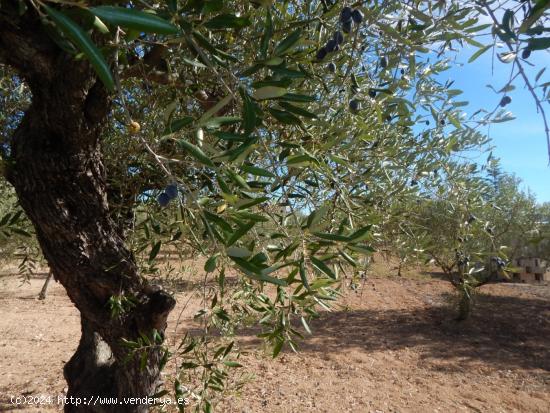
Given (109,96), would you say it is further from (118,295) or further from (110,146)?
(118,295)

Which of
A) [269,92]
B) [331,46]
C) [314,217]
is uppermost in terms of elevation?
[331,46]

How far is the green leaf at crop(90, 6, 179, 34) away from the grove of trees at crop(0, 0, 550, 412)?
247 millimetres

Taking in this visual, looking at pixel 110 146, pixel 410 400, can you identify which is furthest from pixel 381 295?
pixel 110 146

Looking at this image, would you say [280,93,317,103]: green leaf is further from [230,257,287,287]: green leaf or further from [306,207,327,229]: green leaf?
[230,257,287,287]: green leaf

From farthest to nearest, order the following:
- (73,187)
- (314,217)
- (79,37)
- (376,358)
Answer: (376,358)
(73,187)
(314,217)
(79,37)

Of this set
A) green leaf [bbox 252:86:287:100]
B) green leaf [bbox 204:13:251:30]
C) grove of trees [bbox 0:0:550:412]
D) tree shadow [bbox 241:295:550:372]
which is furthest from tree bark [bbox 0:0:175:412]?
tree shadow [bbox 241:295:550:372]

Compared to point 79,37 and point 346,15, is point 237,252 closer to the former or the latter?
point 79,37

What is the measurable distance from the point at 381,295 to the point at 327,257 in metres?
11.7

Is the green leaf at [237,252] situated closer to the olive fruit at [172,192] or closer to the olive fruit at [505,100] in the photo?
the olive fruit at [172,192]

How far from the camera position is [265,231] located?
71.7 inches

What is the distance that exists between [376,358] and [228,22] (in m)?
7.19

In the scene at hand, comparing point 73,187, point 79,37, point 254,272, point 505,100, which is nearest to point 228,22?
point 79,37

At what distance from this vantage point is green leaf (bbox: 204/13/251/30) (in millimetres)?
1116

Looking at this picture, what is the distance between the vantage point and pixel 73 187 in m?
2.13
